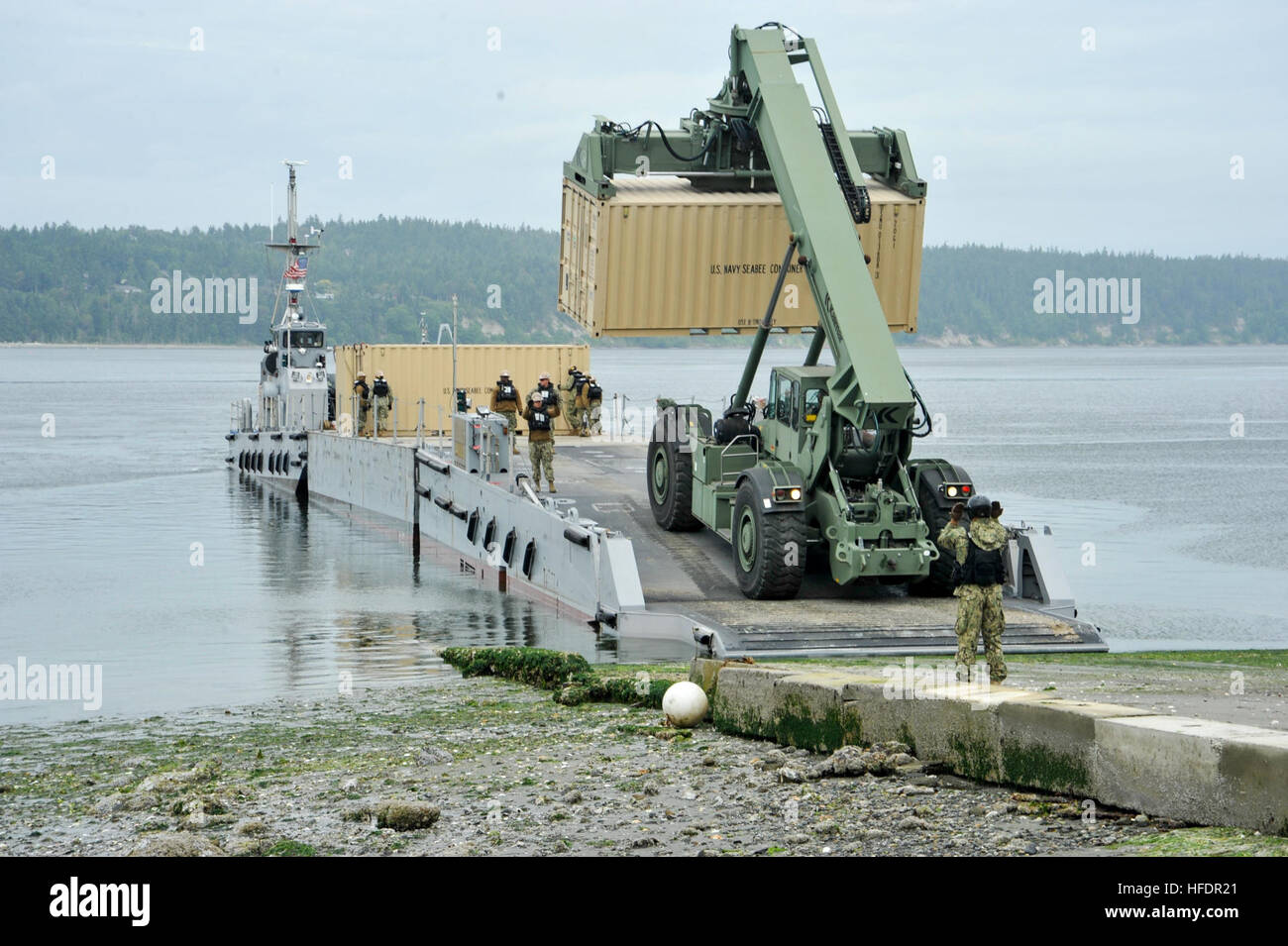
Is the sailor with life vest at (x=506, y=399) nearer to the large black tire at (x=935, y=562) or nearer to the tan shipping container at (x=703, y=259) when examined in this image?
the tan shipping container at (x=703, y=259)

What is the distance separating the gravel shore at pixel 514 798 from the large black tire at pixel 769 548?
12.4 feet

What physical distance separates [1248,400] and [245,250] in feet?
377

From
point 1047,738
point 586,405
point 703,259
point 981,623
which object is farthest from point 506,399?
point 1047,738

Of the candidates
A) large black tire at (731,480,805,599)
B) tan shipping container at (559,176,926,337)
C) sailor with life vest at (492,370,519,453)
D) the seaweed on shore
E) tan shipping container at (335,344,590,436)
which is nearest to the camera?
the seaweed on shore

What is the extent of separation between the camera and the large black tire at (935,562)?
1614 centimetres

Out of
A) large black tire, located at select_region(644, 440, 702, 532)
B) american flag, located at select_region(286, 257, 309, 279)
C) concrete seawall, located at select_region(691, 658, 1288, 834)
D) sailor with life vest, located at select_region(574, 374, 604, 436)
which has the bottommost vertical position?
concrete seawall, located at select_region(691, 658, 1288, 834)

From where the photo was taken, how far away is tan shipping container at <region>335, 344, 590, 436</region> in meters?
35.0

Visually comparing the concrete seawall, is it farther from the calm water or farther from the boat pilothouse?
the boat pilothouse

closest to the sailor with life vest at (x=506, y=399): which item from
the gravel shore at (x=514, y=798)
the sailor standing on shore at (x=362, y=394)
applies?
the sailor standing on shore at (x=362, y=394)

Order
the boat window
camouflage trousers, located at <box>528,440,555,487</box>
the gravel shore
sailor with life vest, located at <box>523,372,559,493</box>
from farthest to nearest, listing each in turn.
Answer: the boat window
camouflage trousers, located at <box>528,440,555,487</box>
sailor with life vest, located at <box>523,372,559,493</box>
the gravel shore

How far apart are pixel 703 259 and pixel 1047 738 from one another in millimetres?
11687

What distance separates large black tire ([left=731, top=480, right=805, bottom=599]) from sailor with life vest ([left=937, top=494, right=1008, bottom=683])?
4222mm

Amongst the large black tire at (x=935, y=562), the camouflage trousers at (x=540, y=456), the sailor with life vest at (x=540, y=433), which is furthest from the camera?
the camouflage trousers at (x=540, y=456)

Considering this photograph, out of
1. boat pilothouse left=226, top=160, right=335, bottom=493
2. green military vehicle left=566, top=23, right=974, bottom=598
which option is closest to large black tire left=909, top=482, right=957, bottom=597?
green military vehicle left=566, top=23, right=974, bottom=598
